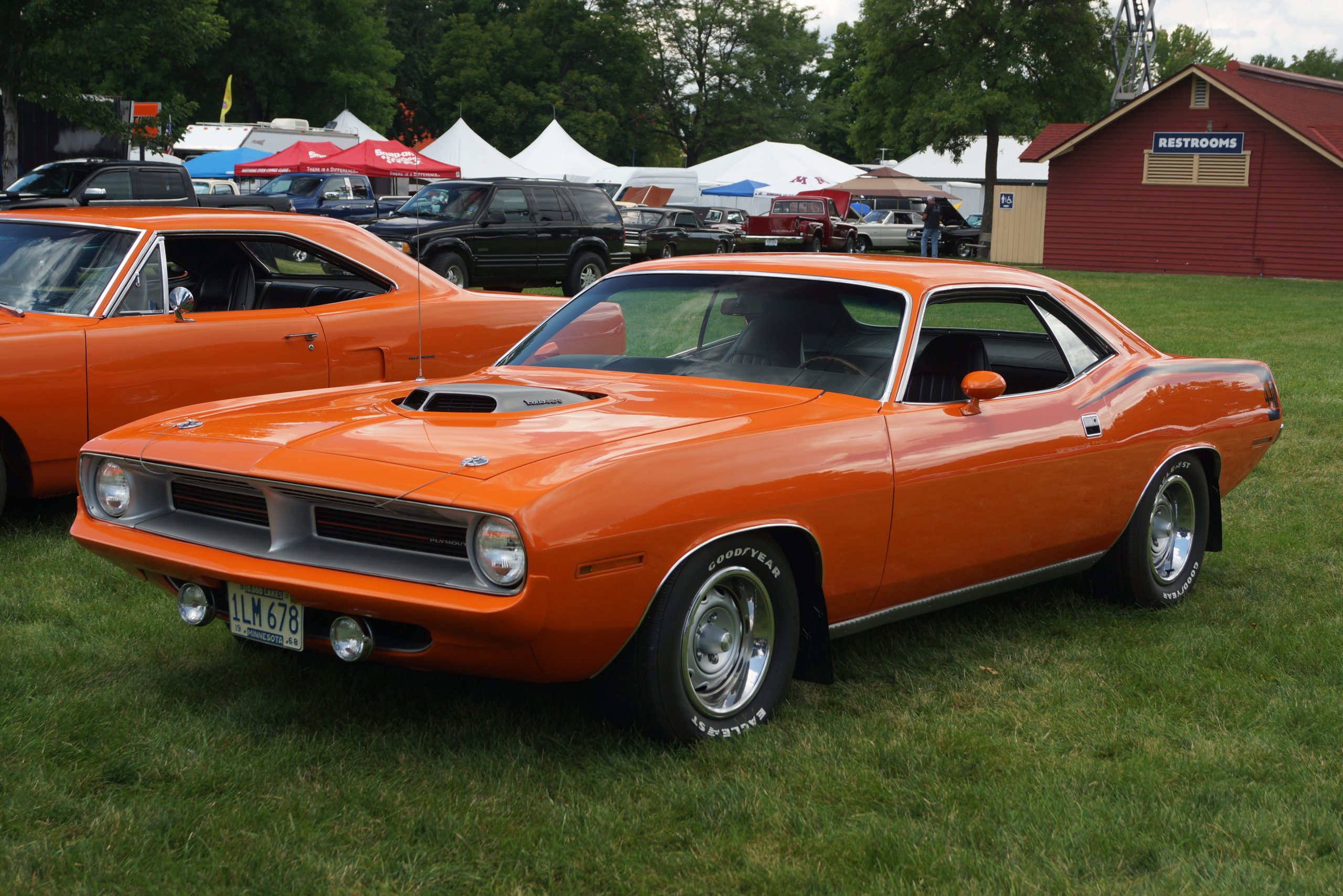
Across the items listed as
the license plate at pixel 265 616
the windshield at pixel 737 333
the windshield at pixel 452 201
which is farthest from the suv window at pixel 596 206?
the license plate at pixel 265 616

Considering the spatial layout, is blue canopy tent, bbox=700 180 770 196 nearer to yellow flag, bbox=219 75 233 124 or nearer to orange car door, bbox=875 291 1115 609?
yellow flag, bbox=219 75 233 124

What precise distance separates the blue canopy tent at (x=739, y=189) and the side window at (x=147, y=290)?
40.6 m

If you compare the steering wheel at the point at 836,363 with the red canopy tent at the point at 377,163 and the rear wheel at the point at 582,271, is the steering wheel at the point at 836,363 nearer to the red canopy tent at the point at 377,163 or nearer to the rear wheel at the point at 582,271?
the rear wheel at the point at 582,271

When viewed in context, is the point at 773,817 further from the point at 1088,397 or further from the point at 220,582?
the point at 1088,397

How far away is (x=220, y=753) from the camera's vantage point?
3662 mm

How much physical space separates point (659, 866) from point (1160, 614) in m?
2.97

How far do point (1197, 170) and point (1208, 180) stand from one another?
35 centimetres

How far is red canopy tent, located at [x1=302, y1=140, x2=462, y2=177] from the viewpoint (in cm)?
3006

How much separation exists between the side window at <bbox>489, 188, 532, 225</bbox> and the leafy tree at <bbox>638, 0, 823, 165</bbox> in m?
60.8

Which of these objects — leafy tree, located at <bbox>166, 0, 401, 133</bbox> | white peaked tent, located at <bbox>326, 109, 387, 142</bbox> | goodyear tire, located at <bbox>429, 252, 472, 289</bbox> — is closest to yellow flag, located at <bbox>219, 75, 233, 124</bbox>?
leafy tree, located at <bbox>166, 0, 401, 133</bbox>

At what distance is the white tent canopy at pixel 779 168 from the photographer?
47.8m

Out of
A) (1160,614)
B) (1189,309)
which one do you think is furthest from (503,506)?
(1189,309)

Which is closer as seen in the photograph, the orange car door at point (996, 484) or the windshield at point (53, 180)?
the orange car door at point (996, 484)

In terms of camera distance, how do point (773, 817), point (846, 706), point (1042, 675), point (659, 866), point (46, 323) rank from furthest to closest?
point (46, 323), point (1042, 675), point (846, 706), point (773, 817), point (659, 866)
